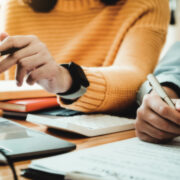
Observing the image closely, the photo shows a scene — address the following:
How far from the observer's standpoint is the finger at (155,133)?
42 centimetres

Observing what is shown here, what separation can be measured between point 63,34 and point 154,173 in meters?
0.93

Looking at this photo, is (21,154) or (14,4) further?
(14,4)

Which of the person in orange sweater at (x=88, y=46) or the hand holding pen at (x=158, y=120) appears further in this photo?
the person in orange sweater at (x=88, y=46)

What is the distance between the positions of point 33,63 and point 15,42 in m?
0.06

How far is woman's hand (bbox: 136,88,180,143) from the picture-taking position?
0.41 m

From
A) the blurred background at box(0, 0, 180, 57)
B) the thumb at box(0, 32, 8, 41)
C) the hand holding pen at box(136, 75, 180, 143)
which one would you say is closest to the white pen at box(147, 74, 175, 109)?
the hand holding pen at box(136, 75, 180, 143)

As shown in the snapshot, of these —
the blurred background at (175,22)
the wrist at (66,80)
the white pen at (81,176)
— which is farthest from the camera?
the blurred background at (175,22)

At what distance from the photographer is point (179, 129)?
0.42 m

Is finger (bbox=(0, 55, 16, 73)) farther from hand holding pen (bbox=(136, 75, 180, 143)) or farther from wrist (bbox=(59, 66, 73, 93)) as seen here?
hand holding pen (bbox=(136, 75, 180, 143))

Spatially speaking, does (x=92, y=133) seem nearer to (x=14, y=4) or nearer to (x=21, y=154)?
(x=21, y=154)

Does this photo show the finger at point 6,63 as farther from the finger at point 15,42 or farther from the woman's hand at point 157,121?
the woman's hand at point 157,121

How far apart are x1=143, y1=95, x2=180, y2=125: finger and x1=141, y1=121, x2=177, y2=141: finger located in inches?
1.1

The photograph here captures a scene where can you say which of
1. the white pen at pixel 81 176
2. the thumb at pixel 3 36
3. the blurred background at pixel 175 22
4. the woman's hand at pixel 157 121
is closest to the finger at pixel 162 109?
the woman's hand at pixel 157 121

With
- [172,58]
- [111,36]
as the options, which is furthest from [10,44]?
[111,36]
